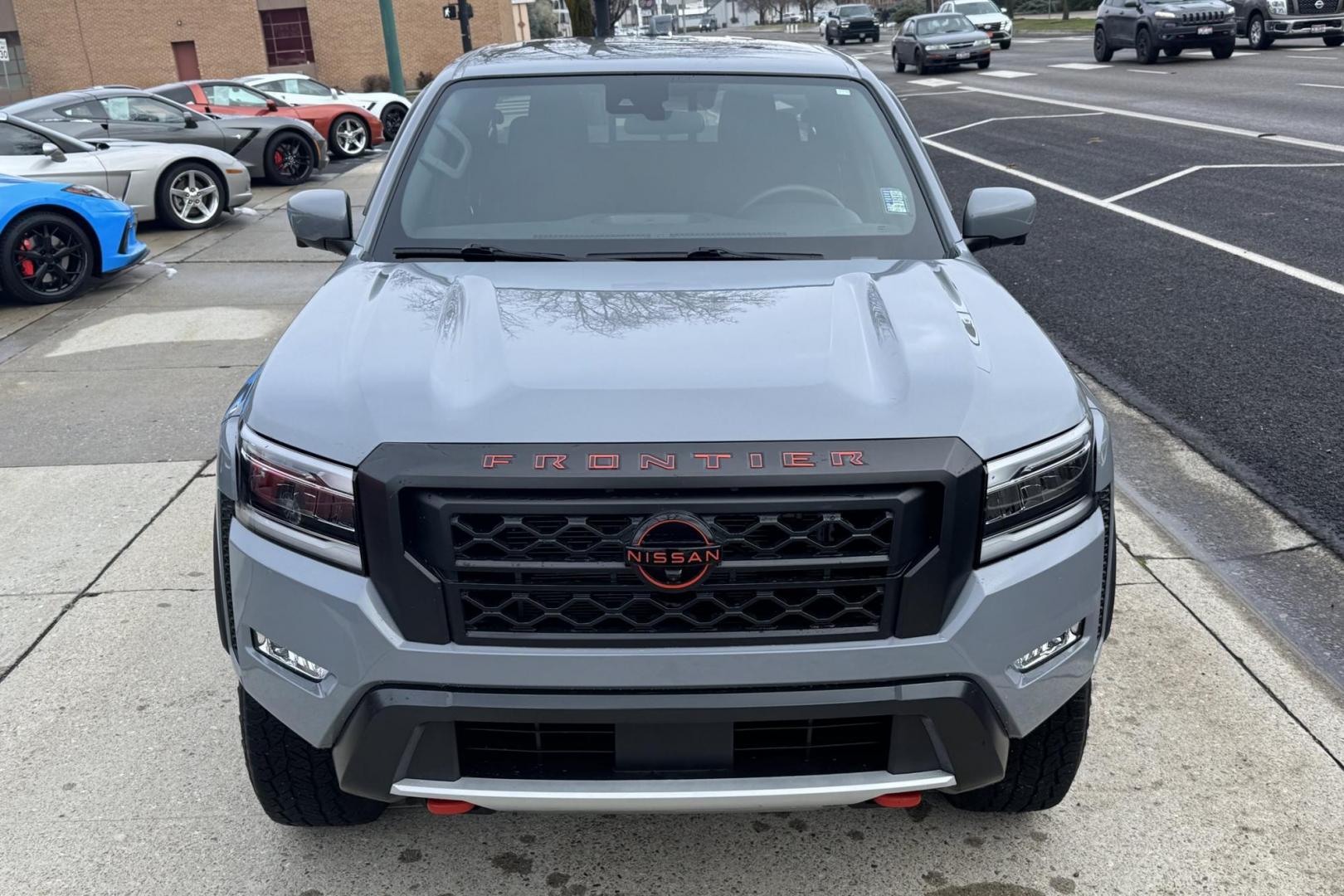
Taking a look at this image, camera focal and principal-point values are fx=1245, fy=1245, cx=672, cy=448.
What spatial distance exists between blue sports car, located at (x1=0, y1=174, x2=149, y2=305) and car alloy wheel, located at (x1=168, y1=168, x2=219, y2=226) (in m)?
3.08

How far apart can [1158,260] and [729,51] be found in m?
5.64

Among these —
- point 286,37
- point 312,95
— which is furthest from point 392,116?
point 286,37

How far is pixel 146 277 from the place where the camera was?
10.5 m

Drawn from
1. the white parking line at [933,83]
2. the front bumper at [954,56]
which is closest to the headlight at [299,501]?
the white parking line at [933,83]

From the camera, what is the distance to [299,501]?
2.51 metres

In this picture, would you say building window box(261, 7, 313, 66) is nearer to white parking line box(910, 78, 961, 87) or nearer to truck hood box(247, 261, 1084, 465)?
white parking line box(910, 78, 961, 87)

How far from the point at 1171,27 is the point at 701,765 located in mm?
28145

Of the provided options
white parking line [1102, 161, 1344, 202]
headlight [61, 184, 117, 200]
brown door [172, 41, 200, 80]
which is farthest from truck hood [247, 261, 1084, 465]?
brown door [172, 41, 200, 80]

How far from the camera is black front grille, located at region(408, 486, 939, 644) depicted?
2377 millimetres

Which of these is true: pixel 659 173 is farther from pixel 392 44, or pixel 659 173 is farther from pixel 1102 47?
pixel 1102 47

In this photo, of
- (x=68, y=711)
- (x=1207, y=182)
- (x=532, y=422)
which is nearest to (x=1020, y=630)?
(x=532, y=422)

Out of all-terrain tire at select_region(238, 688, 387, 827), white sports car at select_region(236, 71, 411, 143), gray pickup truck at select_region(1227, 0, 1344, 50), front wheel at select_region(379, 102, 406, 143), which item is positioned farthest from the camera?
gray pickup truck at select_region(1227, 0, 1344, 50)

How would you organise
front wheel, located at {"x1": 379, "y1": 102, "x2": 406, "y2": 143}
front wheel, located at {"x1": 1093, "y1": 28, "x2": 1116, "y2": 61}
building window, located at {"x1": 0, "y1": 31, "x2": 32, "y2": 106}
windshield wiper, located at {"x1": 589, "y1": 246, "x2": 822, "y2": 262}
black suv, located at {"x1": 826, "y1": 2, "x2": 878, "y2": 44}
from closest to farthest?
windshield wiper, located at {"x1": 589, "y1": 246, "x2": 822, "y2": 262}, front wheel, located at {"x1": 379, "y1": 102, "x2": 406, "y2": 143}, front wheel, located at {"x1": 1093, "y1": 28, "x2": 1116, "y2": 61}, building window, located at {"x1": 0, "y1": 31, "x2": 32, "y2": 106}, black suv, located at {"x1": 826, "y1": 2, "x2": 878, "y2": 44}

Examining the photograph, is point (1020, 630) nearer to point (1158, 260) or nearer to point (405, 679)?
point (405, 679)
